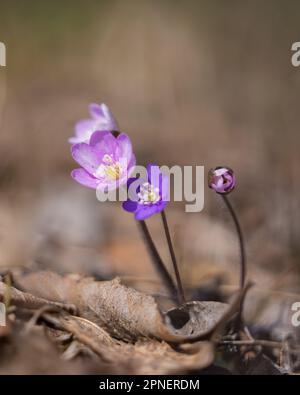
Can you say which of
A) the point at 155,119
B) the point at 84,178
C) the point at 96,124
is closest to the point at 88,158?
the point at 84,178

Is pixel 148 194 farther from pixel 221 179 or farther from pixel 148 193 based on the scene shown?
pixel 221 179

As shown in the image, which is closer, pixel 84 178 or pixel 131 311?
pixel 131 311

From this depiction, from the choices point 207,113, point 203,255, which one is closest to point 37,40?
point 207,113

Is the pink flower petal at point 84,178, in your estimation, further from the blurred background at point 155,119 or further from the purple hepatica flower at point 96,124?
the blurred background at point 155,119

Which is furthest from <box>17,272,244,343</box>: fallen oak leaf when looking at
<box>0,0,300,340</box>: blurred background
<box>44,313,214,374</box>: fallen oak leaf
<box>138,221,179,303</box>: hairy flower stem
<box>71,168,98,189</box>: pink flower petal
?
<box>0,0,300,340</box>: blurred background
